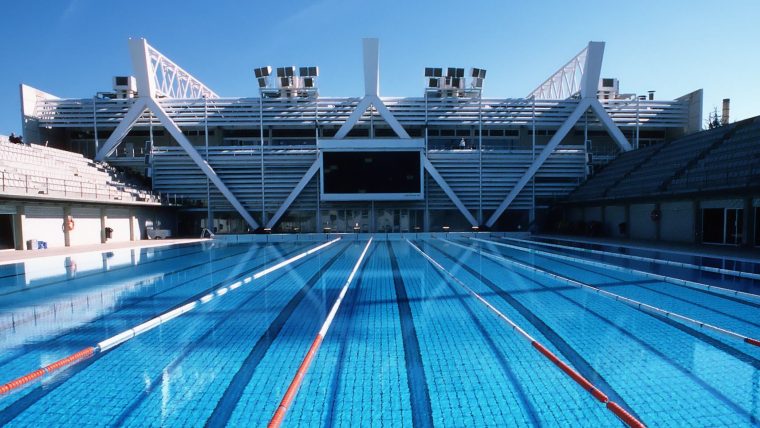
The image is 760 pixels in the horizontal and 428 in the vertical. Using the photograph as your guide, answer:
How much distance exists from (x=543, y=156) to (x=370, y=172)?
10761mm

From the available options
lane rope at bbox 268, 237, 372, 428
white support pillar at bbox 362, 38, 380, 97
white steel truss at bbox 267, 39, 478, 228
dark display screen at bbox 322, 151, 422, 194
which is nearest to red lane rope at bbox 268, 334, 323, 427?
lane rope at bbox 268, 237, 372, 428

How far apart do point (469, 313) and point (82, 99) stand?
26.3 metres

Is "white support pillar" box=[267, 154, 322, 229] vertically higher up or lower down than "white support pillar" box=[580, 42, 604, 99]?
lower down

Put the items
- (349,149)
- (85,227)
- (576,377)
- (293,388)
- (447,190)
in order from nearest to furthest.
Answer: (293,388), (576,377), (85,227), (349,149), (447,190)

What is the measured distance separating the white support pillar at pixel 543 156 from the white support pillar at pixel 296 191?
11078mm

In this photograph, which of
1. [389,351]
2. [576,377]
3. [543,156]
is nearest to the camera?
[576,377]

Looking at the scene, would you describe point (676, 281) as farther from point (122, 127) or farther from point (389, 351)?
point (122, 127)

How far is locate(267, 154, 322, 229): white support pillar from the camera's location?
774 inches

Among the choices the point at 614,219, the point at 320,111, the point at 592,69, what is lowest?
the point at 614,219

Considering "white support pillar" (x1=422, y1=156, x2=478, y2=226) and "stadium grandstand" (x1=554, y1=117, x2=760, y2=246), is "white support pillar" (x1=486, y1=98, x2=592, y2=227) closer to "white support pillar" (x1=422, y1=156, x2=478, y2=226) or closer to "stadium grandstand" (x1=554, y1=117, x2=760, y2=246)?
"white support pillar" (x1=422, y1=156, x2=478, y2=226)

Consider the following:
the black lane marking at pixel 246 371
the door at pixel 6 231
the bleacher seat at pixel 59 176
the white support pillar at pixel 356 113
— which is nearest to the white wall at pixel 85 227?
the bleacher seat at pixel 59 176

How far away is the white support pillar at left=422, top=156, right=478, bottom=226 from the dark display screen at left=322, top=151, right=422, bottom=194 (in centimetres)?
97

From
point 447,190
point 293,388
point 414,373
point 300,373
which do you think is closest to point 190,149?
point 447,190

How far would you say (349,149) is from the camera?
19.1 m
